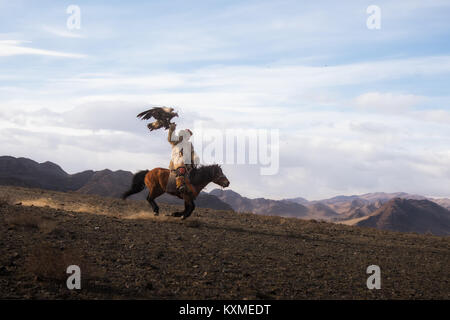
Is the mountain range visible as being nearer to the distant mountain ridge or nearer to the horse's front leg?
the distant mountain ridge

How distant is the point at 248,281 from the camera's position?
28.5ft

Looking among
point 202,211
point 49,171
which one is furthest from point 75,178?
point 202,211

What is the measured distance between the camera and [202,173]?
15.2 metres

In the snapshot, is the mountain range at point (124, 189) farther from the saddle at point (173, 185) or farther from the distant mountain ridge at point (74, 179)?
the saddle at point (173, 185)

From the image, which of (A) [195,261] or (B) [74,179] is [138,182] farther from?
(B) [74,179]

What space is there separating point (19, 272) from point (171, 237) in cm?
459

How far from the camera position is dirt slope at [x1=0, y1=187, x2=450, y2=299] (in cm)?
788

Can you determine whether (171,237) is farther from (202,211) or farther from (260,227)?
(202,211)

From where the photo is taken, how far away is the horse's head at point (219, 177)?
15133mm

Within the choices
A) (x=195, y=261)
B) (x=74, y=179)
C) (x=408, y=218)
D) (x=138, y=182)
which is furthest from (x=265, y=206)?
(x=195, y=261)

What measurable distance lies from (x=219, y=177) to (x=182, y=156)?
1418mm

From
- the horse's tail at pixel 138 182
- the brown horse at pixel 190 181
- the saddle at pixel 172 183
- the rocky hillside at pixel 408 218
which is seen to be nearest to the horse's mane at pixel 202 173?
the brown horse at pixel 190 181

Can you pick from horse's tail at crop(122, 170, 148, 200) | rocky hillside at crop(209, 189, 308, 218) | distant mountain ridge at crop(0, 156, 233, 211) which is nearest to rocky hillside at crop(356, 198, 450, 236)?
rocky hillside at crop(209, 189, 308, 218)

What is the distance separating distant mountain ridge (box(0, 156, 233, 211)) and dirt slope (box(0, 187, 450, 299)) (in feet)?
153
